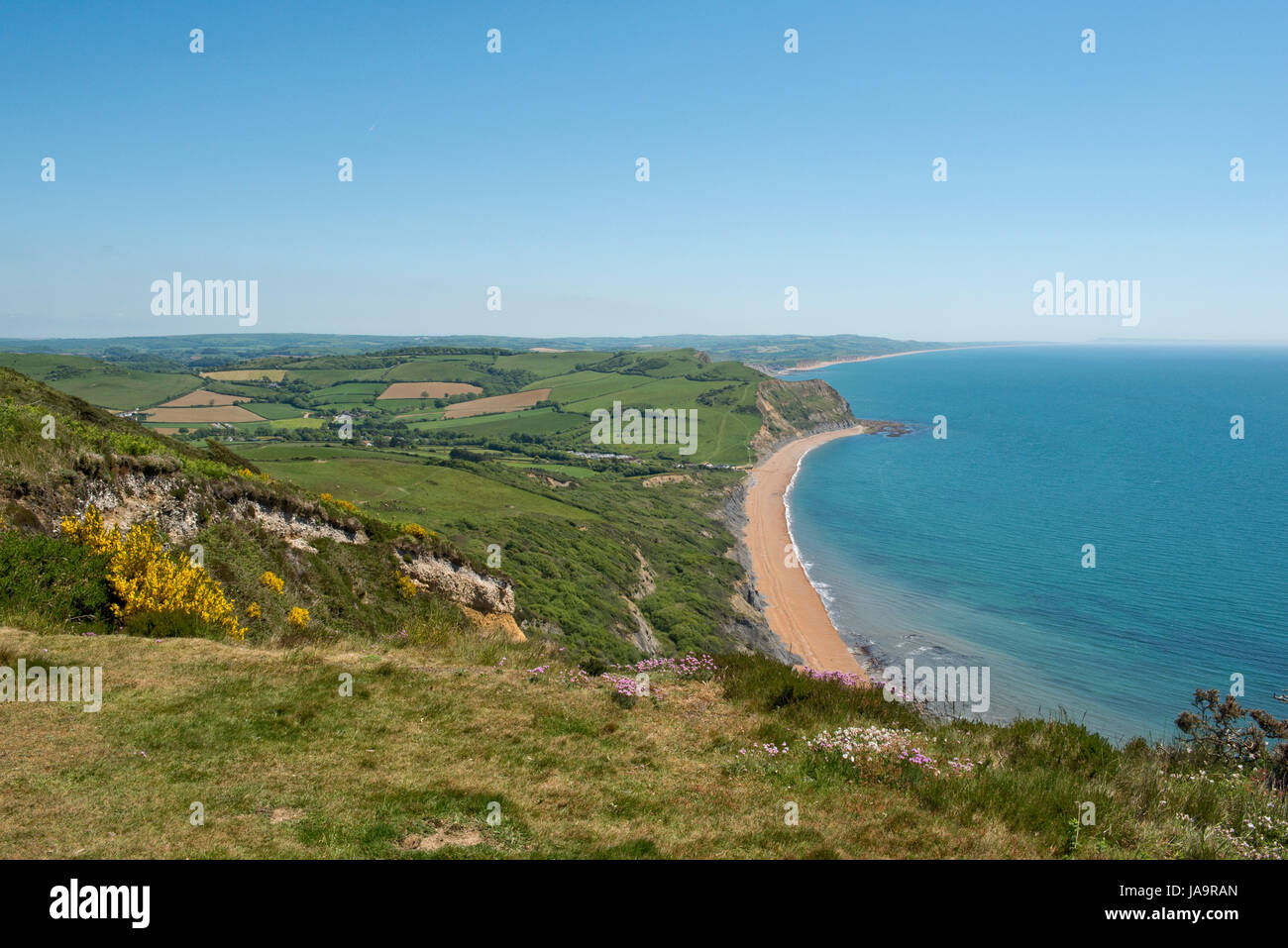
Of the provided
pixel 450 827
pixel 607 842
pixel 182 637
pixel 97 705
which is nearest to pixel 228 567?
pixel 182 637

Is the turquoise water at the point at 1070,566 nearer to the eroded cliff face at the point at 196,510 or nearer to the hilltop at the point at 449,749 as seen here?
the hilltop at the point at 449,749

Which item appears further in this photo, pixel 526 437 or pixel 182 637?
pixel 526 437

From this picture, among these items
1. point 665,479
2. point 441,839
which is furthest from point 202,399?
point 441,839

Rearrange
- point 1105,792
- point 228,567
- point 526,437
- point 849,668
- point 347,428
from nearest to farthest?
point 1105,792
point 228,567
point 849,668
point 347,428
point 526,437

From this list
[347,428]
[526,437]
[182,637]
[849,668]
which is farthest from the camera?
[526,437]

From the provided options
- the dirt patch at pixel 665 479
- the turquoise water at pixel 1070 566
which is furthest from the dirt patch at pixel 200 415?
the turquoise water at pixel 1070 566
